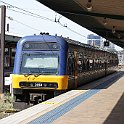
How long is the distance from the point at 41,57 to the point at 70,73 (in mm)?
1711

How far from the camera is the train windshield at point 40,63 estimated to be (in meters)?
16.5

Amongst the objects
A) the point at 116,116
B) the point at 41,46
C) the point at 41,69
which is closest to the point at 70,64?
Result: the point at 41,46

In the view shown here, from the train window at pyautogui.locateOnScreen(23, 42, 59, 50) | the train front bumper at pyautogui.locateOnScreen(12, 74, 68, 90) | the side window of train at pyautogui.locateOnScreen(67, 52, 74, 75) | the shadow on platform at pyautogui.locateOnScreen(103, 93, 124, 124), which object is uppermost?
the train window at pyautogui.locateOnScreen(23, 42, 59, 50)

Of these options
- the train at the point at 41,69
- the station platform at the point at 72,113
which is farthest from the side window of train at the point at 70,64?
the station platform at the point at 72,113

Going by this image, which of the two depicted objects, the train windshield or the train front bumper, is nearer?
the train front bumper

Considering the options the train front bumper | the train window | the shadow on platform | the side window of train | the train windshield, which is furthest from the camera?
the side window of train

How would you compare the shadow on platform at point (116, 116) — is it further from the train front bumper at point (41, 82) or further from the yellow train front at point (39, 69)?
the yellow train front at point (39, 69)

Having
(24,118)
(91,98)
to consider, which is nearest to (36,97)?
(91,98)

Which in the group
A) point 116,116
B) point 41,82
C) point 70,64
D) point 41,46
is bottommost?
point 116,116

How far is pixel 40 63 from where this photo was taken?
16688 millimetres

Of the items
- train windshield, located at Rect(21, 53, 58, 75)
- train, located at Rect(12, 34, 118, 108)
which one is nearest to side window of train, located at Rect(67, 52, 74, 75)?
train, located at Rect(12, 34, 118, 108)

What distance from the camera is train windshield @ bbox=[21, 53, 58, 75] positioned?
54.3ft

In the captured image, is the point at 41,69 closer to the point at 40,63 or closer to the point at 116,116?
the point at 40,63

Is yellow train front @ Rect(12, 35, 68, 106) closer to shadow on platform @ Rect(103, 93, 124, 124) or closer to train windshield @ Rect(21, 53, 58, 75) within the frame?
train windshield @ Rect(21, 53, 58, 75)
